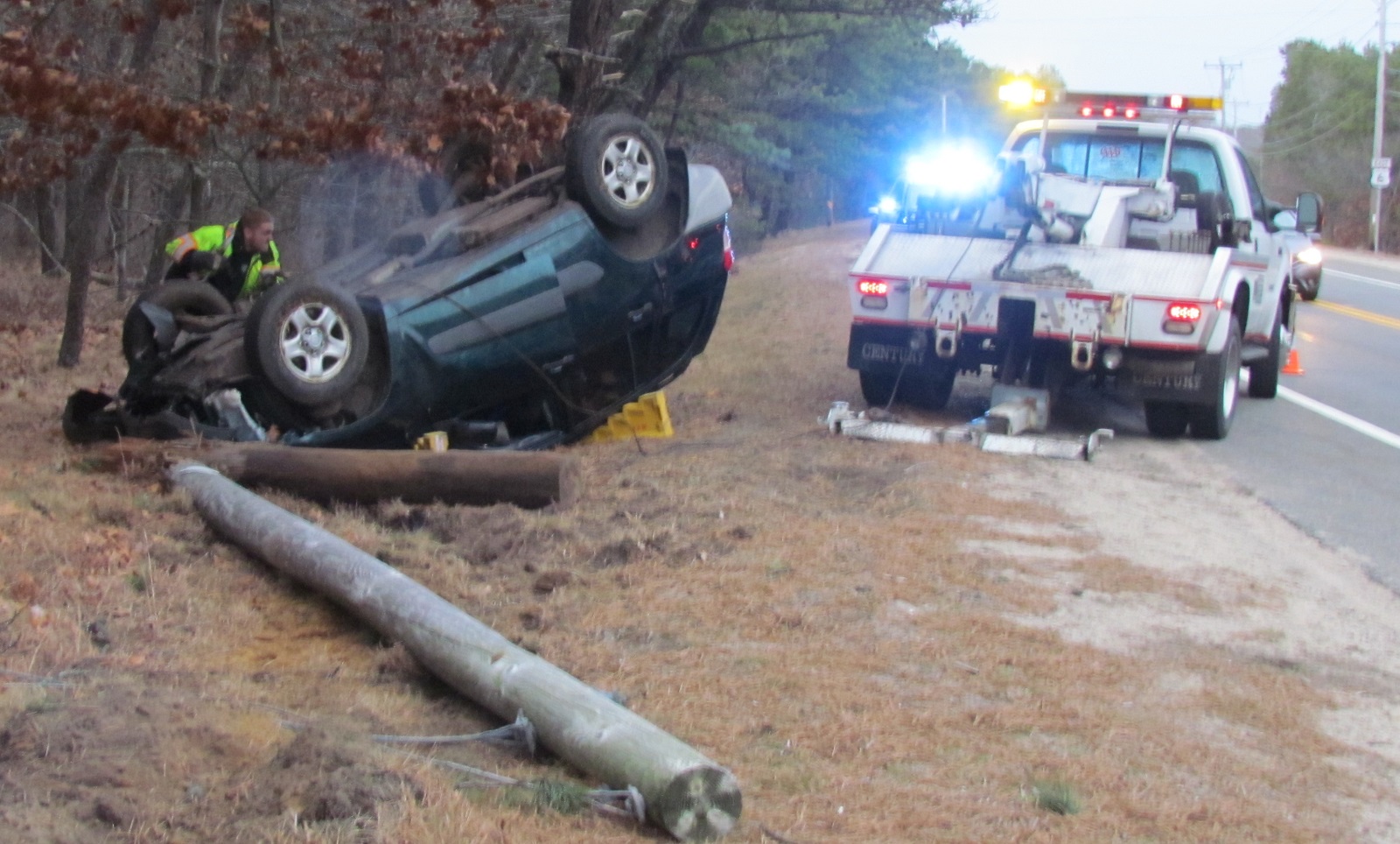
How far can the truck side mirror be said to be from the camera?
40.2 ft

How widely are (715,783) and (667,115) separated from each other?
23105 mm

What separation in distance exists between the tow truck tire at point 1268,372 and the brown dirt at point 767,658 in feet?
13.6

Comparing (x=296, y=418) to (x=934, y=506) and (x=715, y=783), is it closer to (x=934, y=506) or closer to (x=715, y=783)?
(x=934, y=506)

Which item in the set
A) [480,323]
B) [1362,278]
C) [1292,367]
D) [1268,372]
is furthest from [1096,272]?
[1362,278]

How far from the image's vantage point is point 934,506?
813 centimetres

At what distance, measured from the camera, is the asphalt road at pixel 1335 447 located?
8430 mm

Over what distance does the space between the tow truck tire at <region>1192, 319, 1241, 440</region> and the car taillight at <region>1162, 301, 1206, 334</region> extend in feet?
1.63

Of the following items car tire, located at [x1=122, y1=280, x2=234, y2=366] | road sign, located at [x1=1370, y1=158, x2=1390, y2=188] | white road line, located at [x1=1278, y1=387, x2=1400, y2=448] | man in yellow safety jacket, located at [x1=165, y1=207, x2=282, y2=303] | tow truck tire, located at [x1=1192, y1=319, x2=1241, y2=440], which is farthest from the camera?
road sign, located at [x1=1370, y1=158, x2=1390, y2=188]

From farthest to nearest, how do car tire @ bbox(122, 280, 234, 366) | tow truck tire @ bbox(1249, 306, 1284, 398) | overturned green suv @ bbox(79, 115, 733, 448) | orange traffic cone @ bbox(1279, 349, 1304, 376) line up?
orange traffic cone @ bbox(1279, 349, 1304, 376), tow truck tire @ bbox(1249, 306, 1284, 398), car tire @ bbox(122, 280, 234, 366), overturned green suv @ bbox(79, 115, 733, 448)

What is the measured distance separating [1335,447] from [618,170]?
5572 mm

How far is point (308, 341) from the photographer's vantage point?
788 centimetres

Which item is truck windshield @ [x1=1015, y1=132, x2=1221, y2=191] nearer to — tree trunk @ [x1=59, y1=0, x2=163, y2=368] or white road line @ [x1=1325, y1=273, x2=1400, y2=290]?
tree trunk @ [x1=59, y1=0, x2=163, y2=368]

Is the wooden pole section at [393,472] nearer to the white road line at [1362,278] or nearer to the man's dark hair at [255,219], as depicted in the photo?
the man's dark hair at [255,219]

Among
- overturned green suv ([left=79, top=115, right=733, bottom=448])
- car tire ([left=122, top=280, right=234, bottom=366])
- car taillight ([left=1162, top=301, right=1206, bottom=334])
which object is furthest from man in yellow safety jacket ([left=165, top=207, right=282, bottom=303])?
car taillight ([left=1162, top=301, right=1206, bottom=334])
